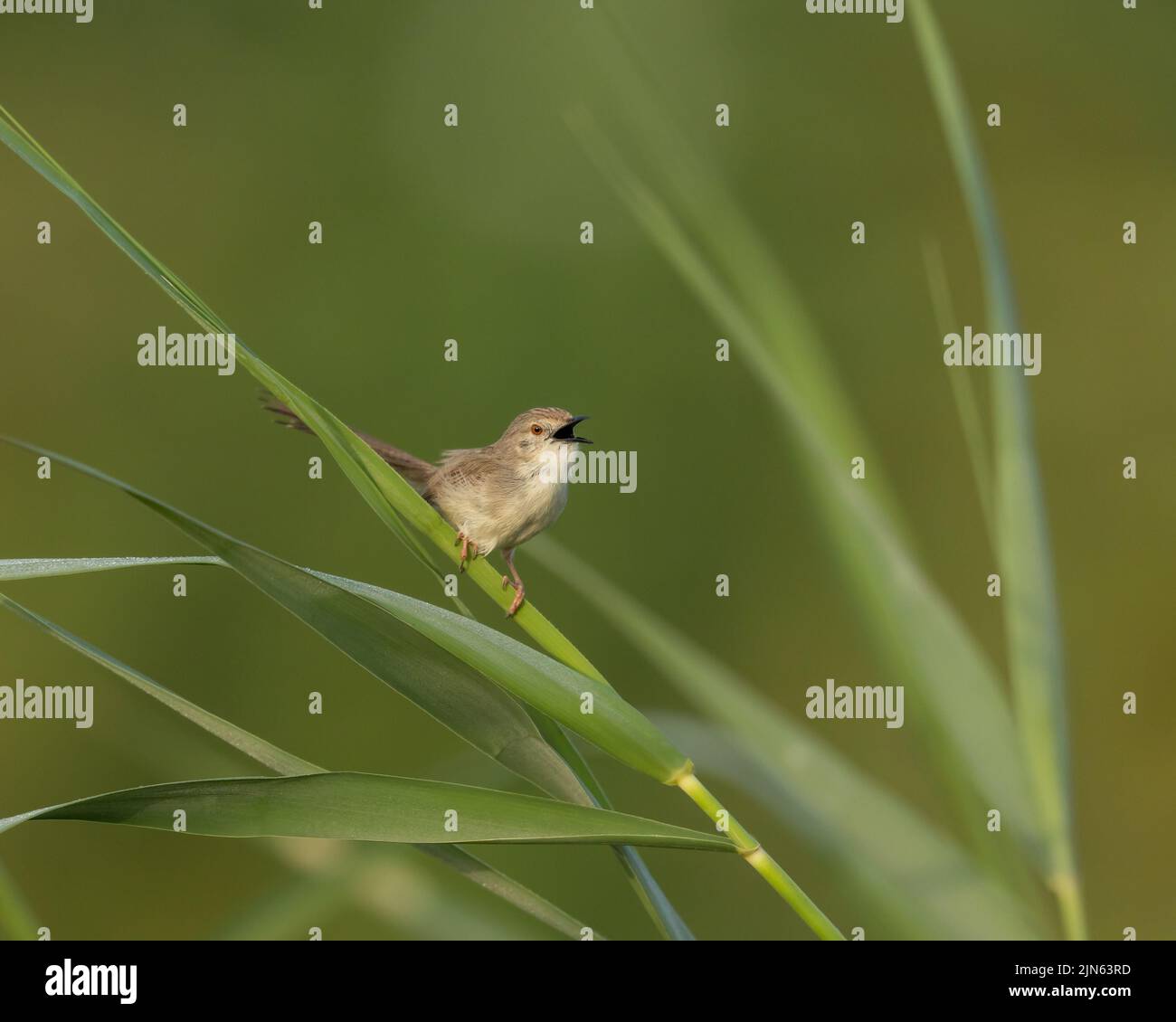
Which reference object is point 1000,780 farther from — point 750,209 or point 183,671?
point 750,209

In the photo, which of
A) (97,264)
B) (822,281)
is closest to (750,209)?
(822,281)

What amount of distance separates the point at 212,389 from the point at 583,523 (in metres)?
2.84

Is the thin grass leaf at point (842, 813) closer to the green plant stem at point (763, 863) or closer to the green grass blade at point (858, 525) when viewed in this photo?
the green grass blade at point (858, 525)

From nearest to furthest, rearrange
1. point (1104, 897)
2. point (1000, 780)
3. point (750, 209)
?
point (1000, 780) → point (1104, 897) → point (750, 209)

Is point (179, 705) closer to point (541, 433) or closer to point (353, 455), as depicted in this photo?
point (353, 455)

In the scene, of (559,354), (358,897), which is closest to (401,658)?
(358,897)

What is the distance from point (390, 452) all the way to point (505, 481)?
322mm

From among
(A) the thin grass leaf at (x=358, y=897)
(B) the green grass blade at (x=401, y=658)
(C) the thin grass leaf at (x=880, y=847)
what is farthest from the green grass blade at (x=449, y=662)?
(A) the thin grass leaf at (x=358, y=897)

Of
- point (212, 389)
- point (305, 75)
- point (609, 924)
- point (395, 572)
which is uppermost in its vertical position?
point (305, 75)

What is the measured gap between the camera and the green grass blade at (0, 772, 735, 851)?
133 centimetres

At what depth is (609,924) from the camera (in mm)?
6984

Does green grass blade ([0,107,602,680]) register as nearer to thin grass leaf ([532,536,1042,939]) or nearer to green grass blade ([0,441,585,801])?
green grass blade ([0,441,585,801])

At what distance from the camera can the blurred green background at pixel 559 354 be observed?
7.29 meters

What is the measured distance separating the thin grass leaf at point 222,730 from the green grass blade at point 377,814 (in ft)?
0.15
